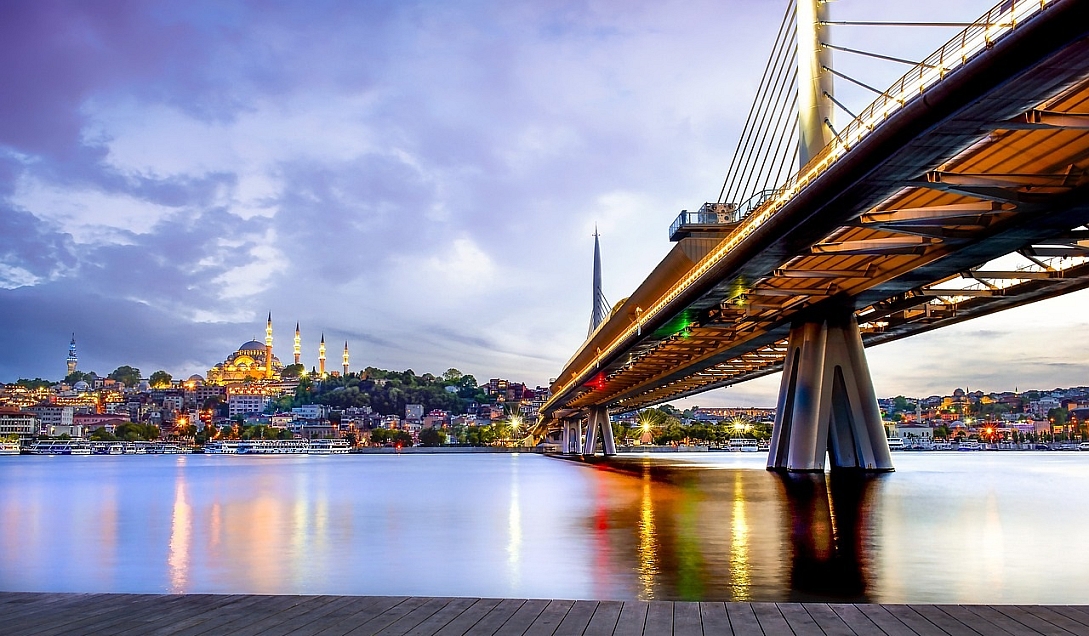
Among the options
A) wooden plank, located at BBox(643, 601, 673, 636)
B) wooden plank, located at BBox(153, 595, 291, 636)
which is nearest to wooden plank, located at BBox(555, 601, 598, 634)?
wooden plank, located at BBox(643, 601, 673, 636)

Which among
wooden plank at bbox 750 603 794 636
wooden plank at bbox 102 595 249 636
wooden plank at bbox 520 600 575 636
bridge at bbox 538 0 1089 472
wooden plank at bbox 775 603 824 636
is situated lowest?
wooden plank at bbox 775 603 824 636

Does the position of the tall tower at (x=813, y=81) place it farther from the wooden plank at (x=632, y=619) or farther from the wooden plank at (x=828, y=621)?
the wooden plank at (x=632, y=619)

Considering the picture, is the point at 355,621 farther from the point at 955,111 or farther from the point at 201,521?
the point at 201,521

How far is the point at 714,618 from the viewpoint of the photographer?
8422 mm

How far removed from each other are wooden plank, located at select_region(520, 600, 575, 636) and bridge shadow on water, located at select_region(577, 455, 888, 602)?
3388mm

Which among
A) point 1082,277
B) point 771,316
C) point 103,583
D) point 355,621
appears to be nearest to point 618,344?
point 771,316

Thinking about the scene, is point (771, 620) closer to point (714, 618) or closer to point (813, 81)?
point (714, 618)

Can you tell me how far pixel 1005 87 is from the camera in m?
19.5

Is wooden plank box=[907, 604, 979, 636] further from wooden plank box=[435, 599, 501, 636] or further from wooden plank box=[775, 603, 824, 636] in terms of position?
wooden plank box=[435, 599, 501, 636]

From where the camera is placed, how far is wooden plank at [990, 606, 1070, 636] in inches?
308

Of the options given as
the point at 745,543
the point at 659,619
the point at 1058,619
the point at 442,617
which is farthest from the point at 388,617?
the point at 745,543

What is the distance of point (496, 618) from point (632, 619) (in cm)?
126

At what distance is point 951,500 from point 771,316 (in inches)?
815

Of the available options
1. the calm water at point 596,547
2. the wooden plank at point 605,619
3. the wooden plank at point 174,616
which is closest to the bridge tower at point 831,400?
the calm water at point 596,547
